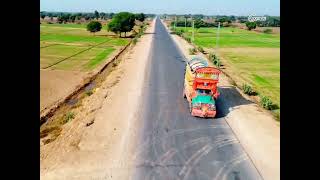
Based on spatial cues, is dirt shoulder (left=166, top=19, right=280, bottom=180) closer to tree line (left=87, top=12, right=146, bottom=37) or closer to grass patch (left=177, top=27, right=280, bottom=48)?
grass patch (left=177, top=27, right=280, bottom=48)

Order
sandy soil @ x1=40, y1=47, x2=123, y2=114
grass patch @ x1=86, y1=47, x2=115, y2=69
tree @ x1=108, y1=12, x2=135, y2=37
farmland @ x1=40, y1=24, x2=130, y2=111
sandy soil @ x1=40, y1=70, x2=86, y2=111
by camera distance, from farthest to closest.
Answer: tree @ x1=108, y1=12, x2=135, y2=37 < grass patch @ x1=86, y1=47, x2=115, y2=69 < farmland @ x1=40, y1=24, x2=130, y2=111 < sandy soil @ x1=40, y1=70, x2=86, y2=111 < sandy soil @ x1=40, y1=47, x2=123, y2=114

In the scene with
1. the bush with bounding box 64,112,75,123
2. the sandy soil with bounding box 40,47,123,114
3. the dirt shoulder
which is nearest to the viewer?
the dirt shoulder

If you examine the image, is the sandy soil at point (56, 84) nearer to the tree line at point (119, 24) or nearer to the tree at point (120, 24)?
the tree at point (120, 24)

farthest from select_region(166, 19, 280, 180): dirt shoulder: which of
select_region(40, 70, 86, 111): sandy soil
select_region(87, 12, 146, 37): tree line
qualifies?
select_region(87, 12, 146, 37): tree line
